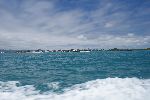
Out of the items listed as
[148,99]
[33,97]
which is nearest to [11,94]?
[33,97]

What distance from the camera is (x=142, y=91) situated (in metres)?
14.8

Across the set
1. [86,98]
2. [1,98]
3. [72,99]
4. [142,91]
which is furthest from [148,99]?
[1,98]

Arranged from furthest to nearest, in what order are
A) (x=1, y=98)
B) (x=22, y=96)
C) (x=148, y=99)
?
(x=22, y=96) → (x=1, y=98) → (x=148, y=99)

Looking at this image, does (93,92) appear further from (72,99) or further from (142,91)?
(142,91)

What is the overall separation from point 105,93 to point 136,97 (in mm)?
2289

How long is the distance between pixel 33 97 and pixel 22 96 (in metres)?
0.96

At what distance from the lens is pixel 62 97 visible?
1418 centimetres

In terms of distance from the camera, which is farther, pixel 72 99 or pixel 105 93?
pixel 105 93

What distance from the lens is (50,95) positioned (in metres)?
14.9

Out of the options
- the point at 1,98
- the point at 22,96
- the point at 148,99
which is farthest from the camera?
the point at 22,96

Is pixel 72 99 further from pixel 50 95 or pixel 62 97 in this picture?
pixel 50 95

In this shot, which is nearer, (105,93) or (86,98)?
(86,98)

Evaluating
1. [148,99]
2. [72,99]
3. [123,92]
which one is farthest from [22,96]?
[148,99]

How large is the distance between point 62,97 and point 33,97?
6.72 ft
